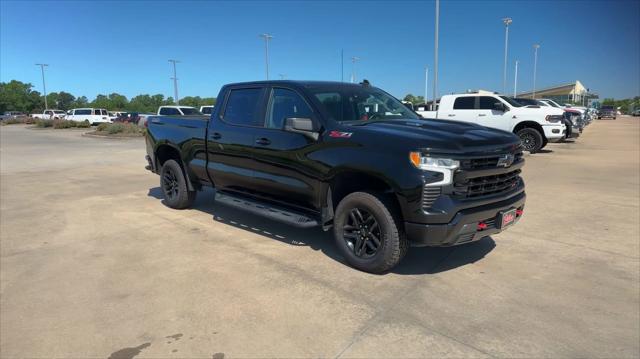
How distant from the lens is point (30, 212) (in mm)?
6988

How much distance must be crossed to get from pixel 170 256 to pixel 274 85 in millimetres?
2266

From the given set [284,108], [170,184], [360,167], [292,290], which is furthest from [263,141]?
[170,184]

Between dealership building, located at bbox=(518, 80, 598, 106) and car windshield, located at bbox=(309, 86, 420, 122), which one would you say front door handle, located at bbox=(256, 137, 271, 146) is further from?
dealership building, located at bbox=(518, 80, 598, 106)

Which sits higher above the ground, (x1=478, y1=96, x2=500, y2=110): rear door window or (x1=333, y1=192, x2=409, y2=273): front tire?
(x1=478, y1=96, x2=500, y2=110): rear door window

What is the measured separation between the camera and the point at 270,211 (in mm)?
5043

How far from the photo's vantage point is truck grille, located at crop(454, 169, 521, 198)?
152 inches

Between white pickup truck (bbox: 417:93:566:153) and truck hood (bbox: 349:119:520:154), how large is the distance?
33.6ft

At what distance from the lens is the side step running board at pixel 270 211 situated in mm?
4660

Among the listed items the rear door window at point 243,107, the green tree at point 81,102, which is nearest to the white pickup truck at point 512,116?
the rear door window at point 243,107

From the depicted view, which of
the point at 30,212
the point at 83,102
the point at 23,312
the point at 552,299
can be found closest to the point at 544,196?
the point at 552,299

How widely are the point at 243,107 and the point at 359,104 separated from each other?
1.53 metres

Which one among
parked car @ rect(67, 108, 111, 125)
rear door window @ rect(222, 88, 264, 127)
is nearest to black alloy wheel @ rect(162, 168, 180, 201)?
rear door window @ rect(222, 88, 264, 127)

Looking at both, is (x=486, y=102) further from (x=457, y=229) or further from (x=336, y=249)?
(x=457, y=229)

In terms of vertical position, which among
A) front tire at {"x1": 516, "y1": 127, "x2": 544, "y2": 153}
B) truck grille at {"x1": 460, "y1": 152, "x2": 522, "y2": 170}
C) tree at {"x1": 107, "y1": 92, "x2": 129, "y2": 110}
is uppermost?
tree at {"x1": 107, "y1": 92, "x2": 129, "y2": 110}
